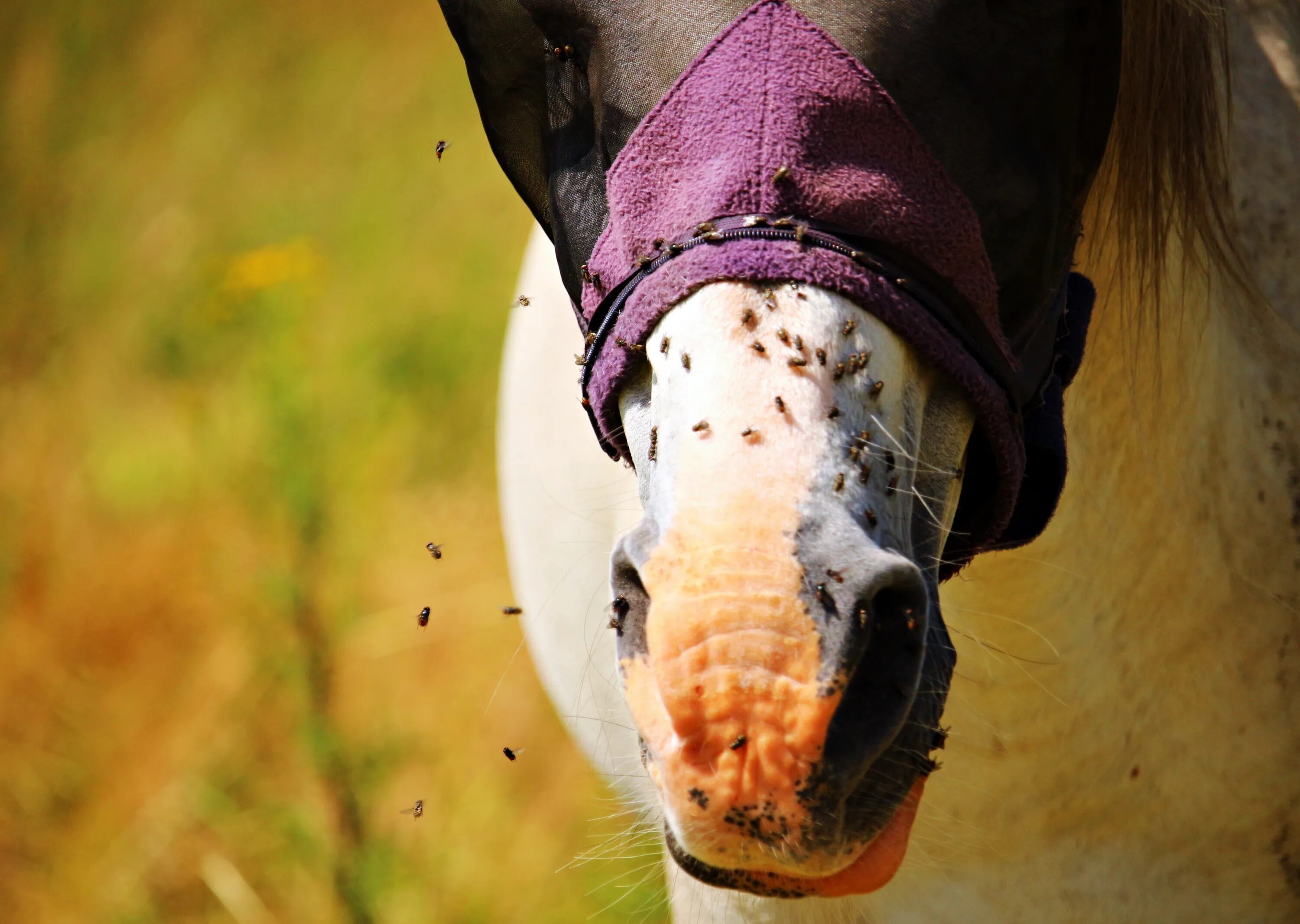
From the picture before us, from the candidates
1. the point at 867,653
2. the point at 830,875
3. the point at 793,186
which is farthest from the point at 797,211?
the point at 830,875

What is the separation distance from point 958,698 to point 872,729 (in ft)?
2.21

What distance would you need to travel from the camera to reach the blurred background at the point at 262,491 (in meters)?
3.06

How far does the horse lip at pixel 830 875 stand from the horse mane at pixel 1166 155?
755mm

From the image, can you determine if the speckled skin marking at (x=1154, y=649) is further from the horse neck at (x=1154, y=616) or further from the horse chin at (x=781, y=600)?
the horse chin at (x=781, y=600)

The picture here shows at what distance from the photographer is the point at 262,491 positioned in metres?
4.02

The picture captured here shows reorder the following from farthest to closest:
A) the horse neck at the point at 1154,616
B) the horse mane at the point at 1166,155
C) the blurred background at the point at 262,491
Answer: the blurred background at the point at 262,491 < the horse neck at the point at 1154,616 < the horse mane at the point at 1166,155

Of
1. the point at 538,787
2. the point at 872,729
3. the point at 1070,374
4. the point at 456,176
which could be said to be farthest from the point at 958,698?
the point at 456,176

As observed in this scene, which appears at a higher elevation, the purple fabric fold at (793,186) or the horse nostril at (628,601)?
the purple fabric fold at (793,186)

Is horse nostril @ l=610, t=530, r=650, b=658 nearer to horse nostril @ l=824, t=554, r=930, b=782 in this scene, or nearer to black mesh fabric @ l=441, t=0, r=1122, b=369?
horse nostril @ l=824, t=554, r=930, b=782

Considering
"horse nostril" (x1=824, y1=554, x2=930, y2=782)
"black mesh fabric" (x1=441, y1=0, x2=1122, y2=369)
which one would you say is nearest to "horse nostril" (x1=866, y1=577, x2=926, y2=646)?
"horse nostril" (x1=824, y1=554, x2=930, y2=782)

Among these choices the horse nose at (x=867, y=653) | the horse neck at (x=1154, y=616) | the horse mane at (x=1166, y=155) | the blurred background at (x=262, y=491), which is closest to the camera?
the horse nose at (x=867, y=653)

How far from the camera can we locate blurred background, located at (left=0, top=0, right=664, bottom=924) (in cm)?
306

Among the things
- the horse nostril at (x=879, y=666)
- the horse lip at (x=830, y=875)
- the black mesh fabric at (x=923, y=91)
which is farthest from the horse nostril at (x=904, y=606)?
the black mesh fabric at (x=923, y=91)

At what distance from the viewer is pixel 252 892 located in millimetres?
3119
